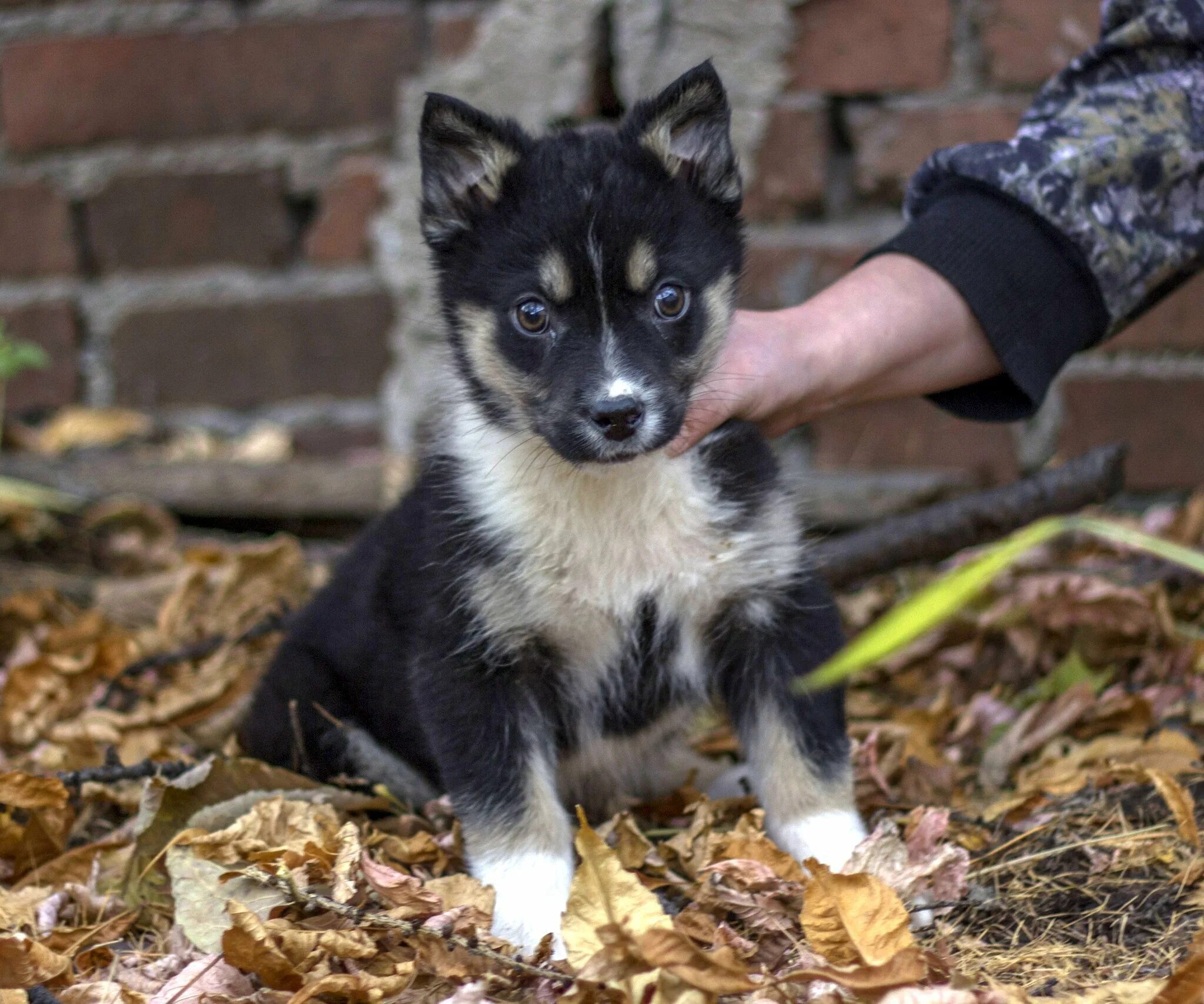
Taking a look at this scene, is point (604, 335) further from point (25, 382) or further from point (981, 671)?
Answer: point (25, 382)

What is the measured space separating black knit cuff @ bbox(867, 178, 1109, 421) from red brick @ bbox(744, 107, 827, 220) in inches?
38.9

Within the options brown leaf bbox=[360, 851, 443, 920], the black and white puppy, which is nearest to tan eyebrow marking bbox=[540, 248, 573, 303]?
the black and white puppy

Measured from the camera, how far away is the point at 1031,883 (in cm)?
243

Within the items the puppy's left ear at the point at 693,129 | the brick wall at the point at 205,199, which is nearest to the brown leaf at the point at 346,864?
the puppy's left ear at the point at 693,129

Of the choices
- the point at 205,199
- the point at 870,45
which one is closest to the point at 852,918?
the point at 870,45

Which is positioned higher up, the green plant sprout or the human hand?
the human hand

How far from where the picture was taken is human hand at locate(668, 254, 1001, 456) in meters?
2.96

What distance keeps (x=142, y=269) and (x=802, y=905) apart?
339 centimetres

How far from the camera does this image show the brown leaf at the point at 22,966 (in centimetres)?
218

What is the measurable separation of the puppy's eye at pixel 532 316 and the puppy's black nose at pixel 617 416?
0.27 metres

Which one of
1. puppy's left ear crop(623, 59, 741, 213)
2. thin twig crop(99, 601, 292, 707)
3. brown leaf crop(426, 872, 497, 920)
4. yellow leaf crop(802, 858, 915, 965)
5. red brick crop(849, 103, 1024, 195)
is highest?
puppy's left ear crop(623, 59, 741, 213)

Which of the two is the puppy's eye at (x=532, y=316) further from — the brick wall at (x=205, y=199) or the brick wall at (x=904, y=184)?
the brick wall at (x=205, y=199)

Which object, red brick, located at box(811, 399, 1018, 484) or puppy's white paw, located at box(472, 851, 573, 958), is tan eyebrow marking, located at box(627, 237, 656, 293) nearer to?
puppy's white paw, located at box(472, 851, 573, 958)

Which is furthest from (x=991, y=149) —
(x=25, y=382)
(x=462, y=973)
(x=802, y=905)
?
(x=25, y=382)
